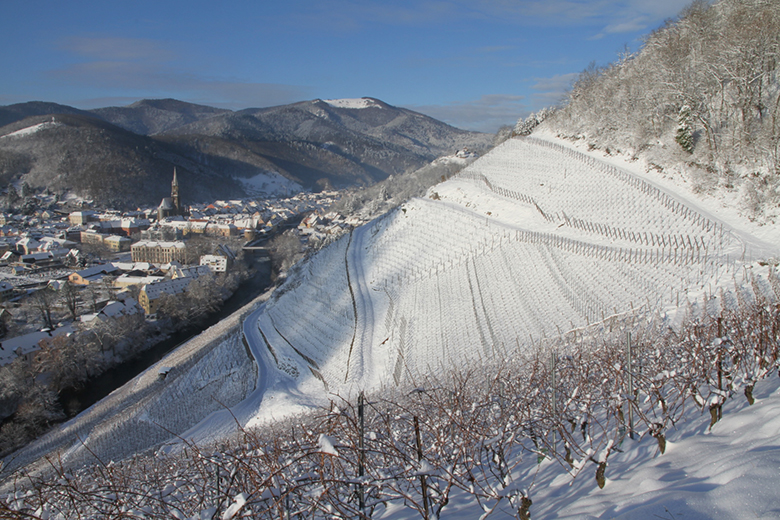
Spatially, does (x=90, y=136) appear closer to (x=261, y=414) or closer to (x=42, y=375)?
(x=42, y=375)

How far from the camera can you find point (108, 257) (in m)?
50.5

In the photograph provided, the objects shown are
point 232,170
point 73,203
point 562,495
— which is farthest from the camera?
point 232,170

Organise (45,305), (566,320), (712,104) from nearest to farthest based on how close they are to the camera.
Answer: (566,320), (712,104), (45,305)

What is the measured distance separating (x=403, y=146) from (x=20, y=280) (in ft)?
566

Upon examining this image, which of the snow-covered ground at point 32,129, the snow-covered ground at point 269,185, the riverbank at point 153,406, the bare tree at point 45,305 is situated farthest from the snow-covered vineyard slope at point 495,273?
the snow-covered ground at point 32,129

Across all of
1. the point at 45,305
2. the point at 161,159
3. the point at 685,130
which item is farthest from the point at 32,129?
the point at 685,130

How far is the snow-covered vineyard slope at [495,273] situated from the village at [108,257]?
13039 millimetres

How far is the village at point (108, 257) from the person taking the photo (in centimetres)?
2808

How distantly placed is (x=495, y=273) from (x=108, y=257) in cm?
5153

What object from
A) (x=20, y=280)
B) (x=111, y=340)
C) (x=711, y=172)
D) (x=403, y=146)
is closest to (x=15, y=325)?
(x=111, y=340)

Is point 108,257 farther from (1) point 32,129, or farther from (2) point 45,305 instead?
(1) point 32,129

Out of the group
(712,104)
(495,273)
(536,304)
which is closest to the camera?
(536,304)

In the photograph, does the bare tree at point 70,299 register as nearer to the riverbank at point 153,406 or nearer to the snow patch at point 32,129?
the riverbank at point 153,406

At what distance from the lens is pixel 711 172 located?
55.1 ft
